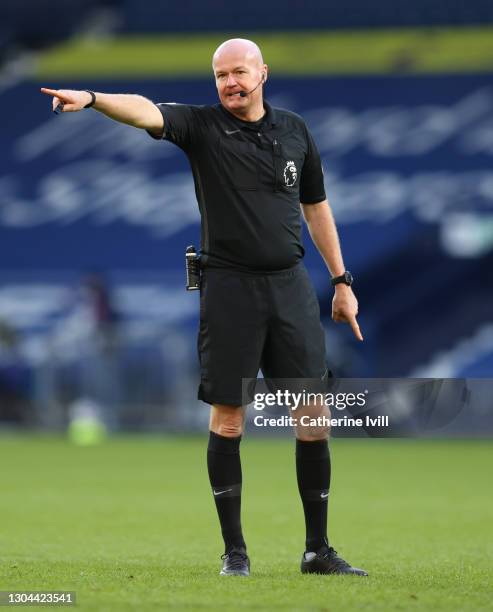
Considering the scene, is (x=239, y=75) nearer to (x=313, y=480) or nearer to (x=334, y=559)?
(x=313, y=480)

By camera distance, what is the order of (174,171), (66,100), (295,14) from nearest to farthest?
1. (66,100)
2. (295,14)
3. (174,171)

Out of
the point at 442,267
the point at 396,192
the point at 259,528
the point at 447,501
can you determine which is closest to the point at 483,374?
the point at 442,267

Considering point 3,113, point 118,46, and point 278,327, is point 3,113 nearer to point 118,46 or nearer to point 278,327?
point 118,46

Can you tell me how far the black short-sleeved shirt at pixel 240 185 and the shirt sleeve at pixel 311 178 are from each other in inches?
7.0

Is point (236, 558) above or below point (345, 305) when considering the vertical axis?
below

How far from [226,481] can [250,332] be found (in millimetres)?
590

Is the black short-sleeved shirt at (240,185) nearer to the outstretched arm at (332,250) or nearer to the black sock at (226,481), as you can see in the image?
the outstretched arm at (332,250)

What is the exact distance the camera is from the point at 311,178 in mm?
5965

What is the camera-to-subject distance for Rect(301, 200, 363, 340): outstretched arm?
598 centimetres

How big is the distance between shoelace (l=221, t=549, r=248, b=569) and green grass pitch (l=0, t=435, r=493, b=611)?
3.5 inches

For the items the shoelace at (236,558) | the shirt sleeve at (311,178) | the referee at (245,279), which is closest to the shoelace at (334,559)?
the referee at (245,279)

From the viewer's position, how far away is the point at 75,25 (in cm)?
2302

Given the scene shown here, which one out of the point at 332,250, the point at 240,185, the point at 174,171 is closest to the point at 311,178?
the point at 332,250

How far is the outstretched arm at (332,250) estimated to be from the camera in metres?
5.98
